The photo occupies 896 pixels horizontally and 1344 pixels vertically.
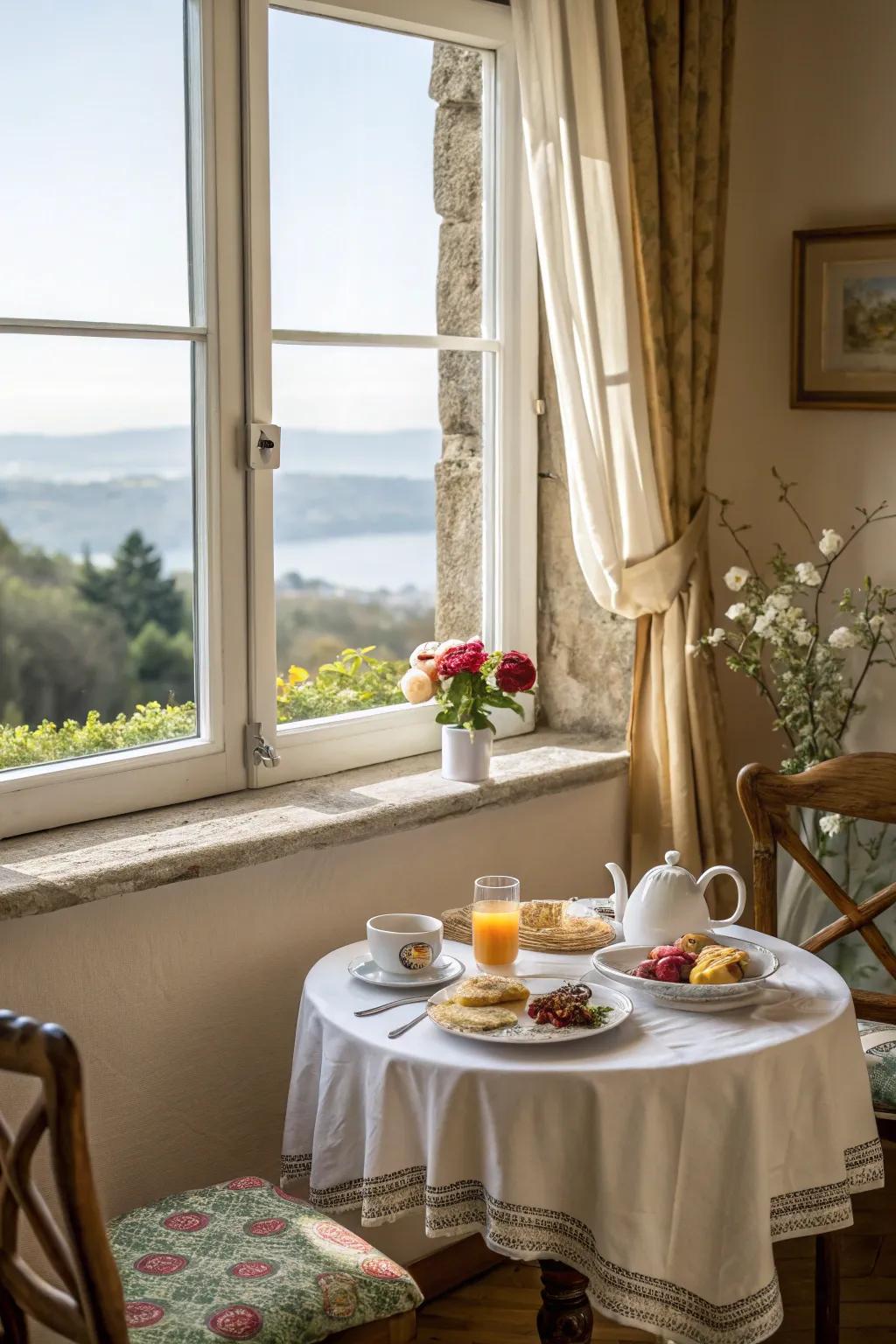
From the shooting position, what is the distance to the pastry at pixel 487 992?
5.95 feet

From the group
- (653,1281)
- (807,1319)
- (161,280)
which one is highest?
(161,280)

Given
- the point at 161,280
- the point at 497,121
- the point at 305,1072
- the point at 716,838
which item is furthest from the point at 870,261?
the point at 305,1072

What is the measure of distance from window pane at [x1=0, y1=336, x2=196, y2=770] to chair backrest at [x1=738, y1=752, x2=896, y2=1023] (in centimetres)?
97

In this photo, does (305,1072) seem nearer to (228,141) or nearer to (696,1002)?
(696,1002)

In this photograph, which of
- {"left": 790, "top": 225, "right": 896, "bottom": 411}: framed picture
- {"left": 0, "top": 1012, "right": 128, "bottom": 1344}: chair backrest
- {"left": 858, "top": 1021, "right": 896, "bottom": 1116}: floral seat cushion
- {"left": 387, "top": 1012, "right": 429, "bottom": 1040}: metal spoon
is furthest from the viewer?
{"left": 790, "top": 225, "right": 896, "bottom": 411}: framed picture

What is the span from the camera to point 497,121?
9.07 ft

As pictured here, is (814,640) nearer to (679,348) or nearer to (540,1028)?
(679,348)

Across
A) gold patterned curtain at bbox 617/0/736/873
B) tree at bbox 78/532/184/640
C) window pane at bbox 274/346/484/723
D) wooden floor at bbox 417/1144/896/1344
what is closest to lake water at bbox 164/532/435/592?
window pane at bbox 274/346/484/723

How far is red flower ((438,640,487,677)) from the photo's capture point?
98.3 inches

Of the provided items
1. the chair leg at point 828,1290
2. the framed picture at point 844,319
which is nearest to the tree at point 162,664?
the chair leg at point 828,1290

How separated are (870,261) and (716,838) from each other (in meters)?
1.22

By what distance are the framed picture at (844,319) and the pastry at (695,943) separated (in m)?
1.42

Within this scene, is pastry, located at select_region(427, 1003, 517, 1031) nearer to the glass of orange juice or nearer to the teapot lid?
the glass of orange juice

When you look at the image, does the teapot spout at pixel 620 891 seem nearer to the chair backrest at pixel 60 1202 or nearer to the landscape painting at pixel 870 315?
the chair backrest at pixel 60 1202
